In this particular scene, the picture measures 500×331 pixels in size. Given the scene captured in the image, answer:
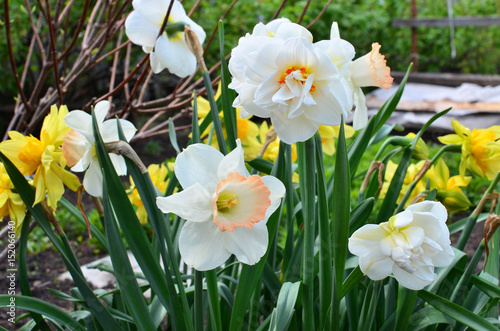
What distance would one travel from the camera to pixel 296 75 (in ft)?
1.90

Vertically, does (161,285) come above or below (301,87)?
below

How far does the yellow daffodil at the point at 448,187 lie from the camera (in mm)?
1050

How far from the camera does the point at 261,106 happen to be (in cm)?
58

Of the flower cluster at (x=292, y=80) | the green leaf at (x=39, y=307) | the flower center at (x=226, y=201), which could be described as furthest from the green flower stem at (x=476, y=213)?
the green leaf at (x=39, y=307)

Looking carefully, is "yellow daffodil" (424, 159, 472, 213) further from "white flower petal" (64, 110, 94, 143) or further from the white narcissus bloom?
"white flower petal" (64, 110, 94, 143)

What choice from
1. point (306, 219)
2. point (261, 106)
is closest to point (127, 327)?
point (306, 219)

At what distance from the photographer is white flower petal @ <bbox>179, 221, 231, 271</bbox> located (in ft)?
1.96

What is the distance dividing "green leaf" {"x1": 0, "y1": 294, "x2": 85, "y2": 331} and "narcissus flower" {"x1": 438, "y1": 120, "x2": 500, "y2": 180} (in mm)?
790

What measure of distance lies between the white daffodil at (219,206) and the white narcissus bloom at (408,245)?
0.13 meters

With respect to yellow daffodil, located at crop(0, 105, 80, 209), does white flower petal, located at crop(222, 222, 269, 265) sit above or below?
below

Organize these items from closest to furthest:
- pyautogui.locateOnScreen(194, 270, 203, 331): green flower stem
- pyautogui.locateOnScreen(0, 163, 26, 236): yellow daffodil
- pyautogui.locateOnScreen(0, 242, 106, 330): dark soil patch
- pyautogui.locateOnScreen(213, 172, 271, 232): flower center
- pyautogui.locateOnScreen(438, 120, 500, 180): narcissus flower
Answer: pyautogui.locateOnScreen(213, 172, 271, 232): flower center
pyautogui.locateOnScreen(194, 270, 203, 331): green flower stem
pyautogui.locateOnScreen(0, 163, 26, 236): yellow daffodil
pyautogui.locateOnScreen(438, 120, 500, 180): narcissus flower
pyautogui.locateOnScreen(0, 242, 106, 330): dark soil patch

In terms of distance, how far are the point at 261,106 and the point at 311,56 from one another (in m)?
0.08

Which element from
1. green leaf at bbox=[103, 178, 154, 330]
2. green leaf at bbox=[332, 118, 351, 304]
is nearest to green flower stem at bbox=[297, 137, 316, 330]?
green leaf at bbox=[332, 118, 351, 304]

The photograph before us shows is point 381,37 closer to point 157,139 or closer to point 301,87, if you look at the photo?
Answer: point 157,139
